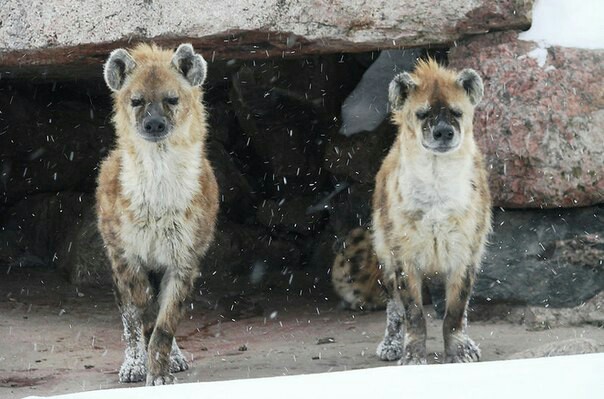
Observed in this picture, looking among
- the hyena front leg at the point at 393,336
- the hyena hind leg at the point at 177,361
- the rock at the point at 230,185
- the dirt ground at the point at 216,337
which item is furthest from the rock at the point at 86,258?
the hyena front leg at the point at 393,336

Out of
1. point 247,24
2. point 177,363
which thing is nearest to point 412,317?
point 177,363

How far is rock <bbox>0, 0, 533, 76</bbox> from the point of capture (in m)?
6.44

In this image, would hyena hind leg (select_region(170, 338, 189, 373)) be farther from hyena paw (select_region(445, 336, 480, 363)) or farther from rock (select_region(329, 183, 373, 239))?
rock (select_region(329, 183, 373, 239))

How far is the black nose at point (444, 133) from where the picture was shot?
214 inches

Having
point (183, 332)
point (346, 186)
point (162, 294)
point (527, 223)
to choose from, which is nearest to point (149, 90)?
point (162, 294)

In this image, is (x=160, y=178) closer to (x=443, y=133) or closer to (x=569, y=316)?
(x=443, y=133)

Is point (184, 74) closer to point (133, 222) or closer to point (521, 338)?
point (133, 222)

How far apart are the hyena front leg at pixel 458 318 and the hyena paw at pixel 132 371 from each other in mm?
1445

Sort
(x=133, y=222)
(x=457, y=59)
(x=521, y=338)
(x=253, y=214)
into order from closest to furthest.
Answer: (x=133, y=222) < (x=521, y=338) < (x=457, y=59) < (x=253, y=214)

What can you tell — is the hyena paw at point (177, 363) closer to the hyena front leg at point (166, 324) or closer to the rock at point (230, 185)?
the hyena front leg at point (166, 324)

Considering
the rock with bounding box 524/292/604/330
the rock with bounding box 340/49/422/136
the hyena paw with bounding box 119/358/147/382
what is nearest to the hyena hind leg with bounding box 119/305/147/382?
the hyena paw with bounding box 119/358/147/382

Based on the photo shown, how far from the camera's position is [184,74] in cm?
589

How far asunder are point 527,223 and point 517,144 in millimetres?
438

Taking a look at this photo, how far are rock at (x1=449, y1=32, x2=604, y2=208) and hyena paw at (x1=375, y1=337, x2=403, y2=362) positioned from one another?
1.04 m
